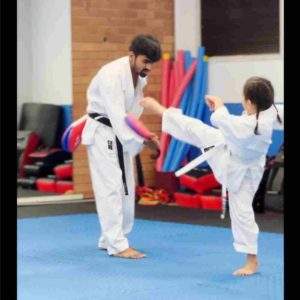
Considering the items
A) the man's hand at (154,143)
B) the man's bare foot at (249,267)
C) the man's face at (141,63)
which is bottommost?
the man's bare foot at (249,267)

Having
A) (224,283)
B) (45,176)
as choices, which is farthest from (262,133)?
(45,176)

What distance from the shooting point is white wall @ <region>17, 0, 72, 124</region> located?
9398 millimetres

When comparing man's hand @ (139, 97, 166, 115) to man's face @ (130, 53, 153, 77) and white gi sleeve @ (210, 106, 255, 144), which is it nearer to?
white gi sleeve @ (210, 106, 255, 144)

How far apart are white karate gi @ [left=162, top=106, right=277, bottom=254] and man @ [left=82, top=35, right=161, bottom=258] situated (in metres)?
0.55

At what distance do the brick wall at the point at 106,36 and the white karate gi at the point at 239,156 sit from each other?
3835mm

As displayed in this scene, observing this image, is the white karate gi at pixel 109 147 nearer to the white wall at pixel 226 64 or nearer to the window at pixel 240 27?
the white wall at pixel 226 64

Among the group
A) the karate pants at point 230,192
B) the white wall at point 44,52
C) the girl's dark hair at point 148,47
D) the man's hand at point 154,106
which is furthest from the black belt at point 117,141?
the white wall at point 44,52

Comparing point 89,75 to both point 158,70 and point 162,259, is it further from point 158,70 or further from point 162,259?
point 162,259

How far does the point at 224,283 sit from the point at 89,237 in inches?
75.4

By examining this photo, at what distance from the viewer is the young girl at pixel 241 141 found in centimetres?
409

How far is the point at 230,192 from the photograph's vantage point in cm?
426

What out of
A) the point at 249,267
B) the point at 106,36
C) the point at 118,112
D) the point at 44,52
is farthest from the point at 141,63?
the point at 44,52

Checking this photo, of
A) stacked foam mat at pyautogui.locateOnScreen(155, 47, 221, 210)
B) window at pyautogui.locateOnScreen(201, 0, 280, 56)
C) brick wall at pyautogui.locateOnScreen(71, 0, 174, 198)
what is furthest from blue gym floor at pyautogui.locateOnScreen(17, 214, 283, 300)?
window at pyautogui.locateOnScreen(201, 0, 280, 56)

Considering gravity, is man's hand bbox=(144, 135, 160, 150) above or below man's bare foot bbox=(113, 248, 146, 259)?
above
